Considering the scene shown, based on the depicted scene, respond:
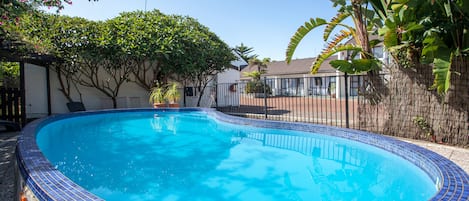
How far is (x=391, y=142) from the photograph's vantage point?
5312 millimetres

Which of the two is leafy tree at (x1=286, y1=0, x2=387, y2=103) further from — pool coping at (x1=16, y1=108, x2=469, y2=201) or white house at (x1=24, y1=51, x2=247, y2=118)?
white house at (x1=24, y1=51, x2=247, y2=118)

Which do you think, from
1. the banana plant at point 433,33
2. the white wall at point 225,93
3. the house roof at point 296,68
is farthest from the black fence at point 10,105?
the house roof at point 296,68

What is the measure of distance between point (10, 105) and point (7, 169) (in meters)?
6.69

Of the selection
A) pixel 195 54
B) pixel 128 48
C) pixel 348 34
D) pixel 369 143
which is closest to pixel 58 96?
pixel 128 48

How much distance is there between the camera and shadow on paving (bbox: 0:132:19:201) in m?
3.30

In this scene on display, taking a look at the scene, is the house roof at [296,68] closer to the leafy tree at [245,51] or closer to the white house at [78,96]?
the white house at [78,96]

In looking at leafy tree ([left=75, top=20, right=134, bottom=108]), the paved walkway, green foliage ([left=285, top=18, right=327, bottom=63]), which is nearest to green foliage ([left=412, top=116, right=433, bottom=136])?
the paved walkway

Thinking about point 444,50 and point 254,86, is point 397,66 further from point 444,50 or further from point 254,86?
point 254,86

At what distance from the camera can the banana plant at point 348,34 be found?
20.5ft

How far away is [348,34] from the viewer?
7961 millimetres

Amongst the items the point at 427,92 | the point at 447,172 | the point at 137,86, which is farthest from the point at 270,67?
the point at 447,172

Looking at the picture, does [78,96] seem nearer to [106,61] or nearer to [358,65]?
[106,61]

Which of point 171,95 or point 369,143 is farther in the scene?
point 171,95

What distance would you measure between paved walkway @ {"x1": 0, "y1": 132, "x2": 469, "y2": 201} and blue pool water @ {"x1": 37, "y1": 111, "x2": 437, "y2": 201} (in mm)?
608
